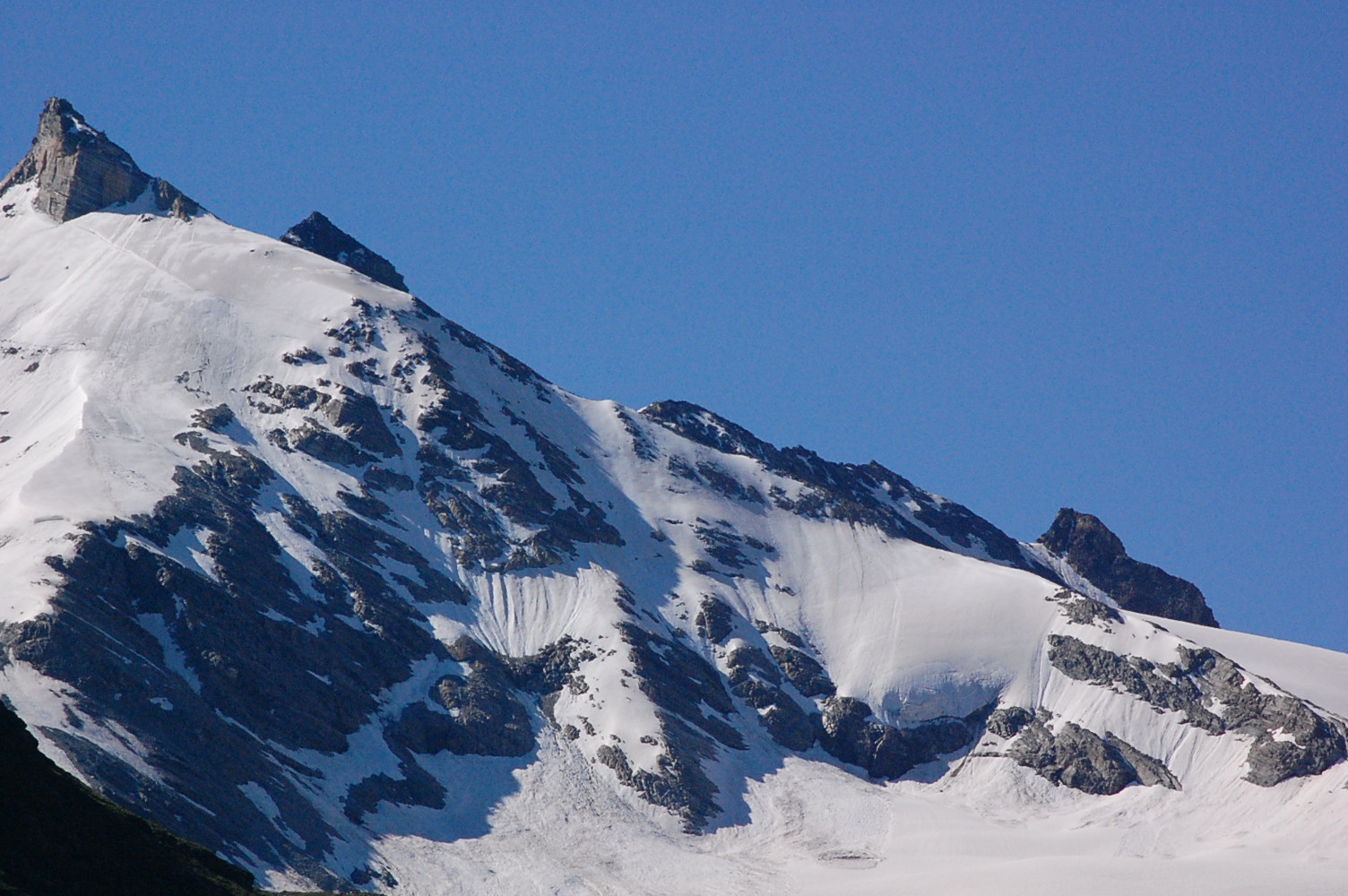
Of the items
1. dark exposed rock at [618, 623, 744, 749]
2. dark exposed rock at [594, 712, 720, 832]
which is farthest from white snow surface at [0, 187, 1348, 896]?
dark exposed rock at [618, 623, 744, 749]

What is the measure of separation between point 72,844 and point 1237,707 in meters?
150

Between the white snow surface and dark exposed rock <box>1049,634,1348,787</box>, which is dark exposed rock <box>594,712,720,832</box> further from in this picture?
dark exposed rock <box>1049,634,1348,787</box>

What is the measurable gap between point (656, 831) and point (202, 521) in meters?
55.9

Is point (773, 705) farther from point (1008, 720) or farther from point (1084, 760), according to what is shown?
point (1084, 760)

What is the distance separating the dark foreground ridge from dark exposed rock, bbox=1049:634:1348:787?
441 feet

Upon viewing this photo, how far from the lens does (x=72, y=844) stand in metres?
66.3

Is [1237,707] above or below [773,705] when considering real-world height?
above

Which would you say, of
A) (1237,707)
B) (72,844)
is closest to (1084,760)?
(1237,707)

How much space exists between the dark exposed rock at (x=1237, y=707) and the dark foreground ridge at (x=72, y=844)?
134537mm

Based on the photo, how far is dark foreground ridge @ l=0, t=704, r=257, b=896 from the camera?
63.2 metres

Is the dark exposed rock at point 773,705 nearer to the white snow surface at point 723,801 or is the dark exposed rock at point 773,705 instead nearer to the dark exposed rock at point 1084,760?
the white snow surface at point 723,801

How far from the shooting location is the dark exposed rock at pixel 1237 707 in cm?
18038

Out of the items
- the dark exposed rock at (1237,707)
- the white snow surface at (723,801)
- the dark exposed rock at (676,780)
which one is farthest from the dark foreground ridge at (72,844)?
the dark exposed rock at (1237,707)

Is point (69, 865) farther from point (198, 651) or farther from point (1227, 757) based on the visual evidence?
point (1227, 757)
